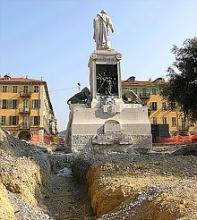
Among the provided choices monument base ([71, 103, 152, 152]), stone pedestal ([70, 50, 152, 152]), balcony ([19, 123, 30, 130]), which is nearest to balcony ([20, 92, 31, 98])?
balcony ([19, 123, 30, 130])

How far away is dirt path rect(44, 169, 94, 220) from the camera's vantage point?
41.3 feet

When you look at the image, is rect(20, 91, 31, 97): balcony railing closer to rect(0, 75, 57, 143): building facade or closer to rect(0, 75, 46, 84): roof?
rect(0, 75, 57, 143): building facade

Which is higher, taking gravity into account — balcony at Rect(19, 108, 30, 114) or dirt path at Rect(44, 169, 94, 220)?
balcony at Rect(19, 108, 30, 114)

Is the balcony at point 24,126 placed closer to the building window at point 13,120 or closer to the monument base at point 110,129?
the building window at point 13,120

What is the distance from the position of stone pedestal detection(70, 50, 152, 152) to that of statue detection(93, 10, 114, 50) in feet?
4.21

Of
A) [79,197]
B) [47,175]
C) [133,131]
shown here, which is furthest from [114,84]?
[79,197]

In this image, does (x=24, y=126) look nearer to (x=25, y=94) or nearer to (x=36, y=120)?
(x=36, y=120)

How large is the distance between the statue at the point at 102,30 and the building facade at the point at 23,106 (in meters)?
49.5

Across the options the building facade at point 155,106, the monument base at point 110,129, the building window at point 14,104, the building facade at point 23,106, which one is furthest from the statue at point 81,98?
the building window at point 14,104

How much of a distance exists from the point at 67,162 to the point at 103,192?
9.61 m

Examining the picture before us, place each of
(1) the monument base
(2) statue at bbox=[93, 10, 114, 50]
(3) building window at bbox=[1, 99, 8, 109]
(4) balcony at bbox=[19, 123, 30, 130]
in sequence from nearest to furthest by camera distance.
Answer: (1) the monument base < (2) statue at bbox=[93, 10, 114, 50] < (4) balcony at bbox=[19, 123, 30, 130] < (3) building window at bbox=[1, 99, 8, 109]

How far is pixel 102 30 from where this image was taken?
32.9 meters

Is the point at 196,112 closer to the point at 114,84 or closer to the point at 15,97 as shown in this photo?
the point at 114,84

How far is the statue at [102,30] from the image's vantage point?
106 feet
